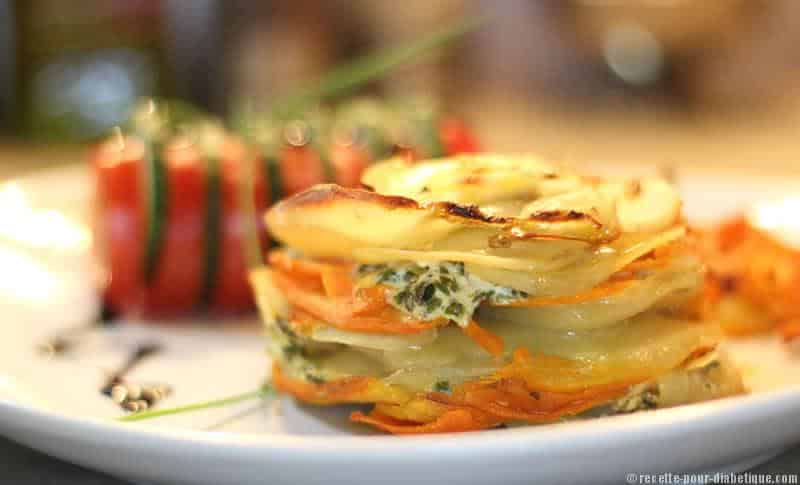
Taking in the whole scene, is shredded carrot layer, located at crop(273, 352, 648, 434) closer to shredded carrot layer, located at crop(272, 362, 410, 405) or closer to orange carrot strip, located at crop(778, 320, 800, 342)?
shredded carrot layer, located at crop(272, 362, 410, 405)

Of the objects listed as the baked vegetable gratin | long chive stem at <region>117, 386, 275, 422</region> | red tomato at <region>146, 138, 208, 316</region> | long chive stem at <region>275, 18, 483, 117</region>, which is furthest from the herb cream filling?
red tomato at <region>146, 138, 208, 316</region>

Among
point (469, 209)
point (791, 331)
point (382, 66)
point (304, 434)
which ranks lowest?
point (304, 434)

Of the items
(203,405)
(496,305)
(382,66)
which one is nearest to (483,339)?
(496,305)

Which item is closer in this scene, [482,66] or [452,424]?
[452,424]

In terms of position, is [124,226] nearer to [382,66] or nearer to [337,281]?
[382,66]

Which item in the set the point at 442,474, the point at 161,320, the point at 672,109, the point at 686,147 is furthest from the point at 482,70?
the point at 442,474

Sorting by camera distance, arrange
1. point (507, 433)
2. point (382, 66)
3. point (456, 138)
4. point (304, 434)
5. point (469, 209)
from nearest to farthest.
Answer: point (507, 433)
point (469, 209)
point (304, 434)
point (382, 66)
point (456, 138)
